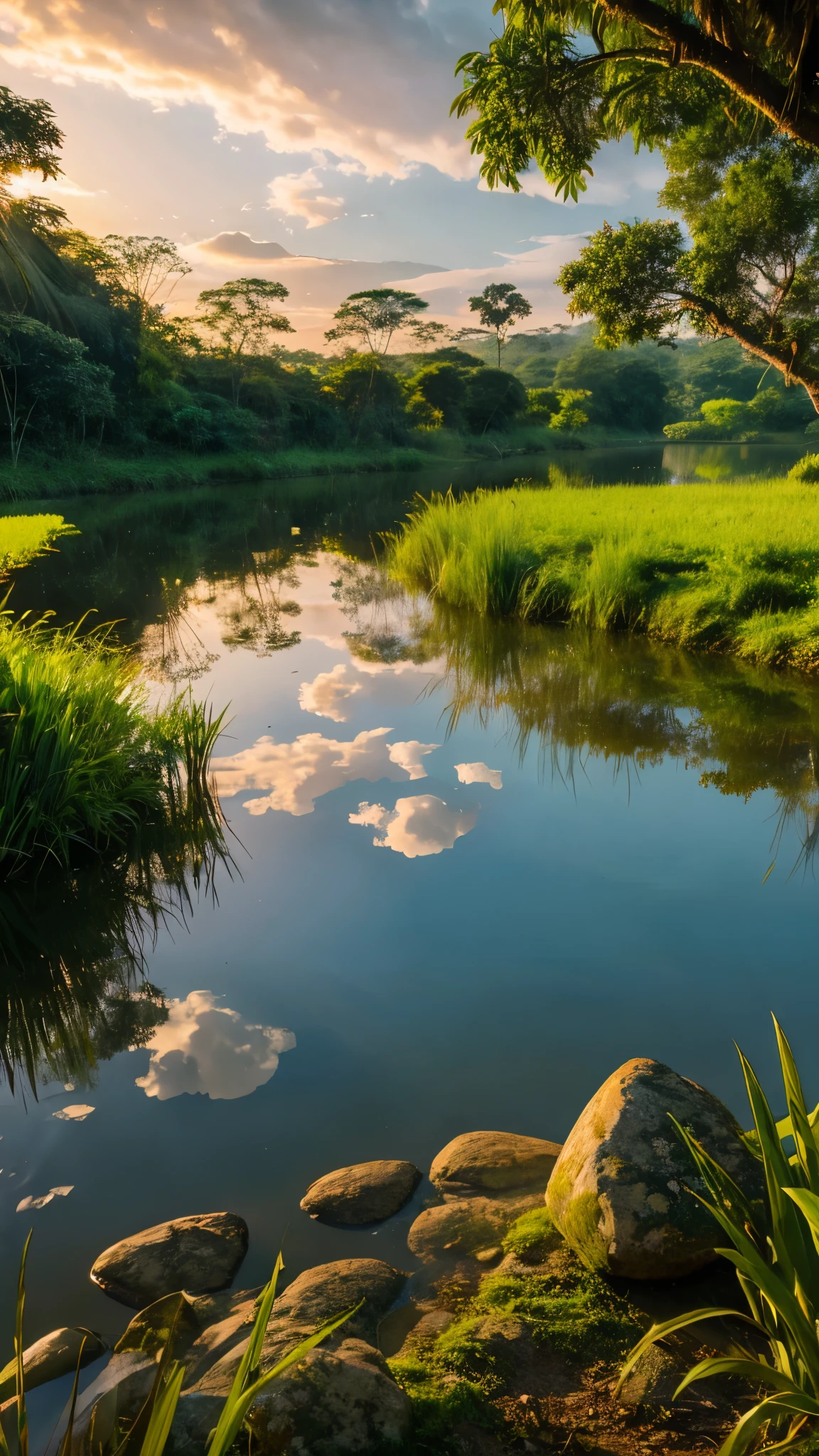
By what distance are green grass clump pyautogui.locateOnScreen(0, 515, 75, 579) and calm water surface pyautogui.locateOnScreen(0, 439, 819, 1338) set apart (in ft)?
18.9

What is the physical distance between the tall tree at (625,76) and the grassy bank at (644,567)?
4.22m

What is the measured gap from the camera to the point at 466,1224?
227cm

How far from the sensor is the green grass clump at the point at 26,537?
39.4 feet

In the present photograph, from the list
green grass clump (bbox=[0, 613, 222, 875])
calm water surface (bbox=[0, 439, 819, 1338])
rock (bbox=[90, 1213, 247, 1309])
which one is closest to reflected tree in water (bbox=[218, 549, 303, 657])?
calm water surface (bbox=[0, 439, 819, 1338])

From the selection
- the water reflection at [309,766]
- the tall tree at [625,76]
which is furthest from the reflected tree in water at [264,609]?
the tall tree at [625,76]

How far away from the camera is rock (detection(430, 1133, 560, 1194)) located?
2404mm

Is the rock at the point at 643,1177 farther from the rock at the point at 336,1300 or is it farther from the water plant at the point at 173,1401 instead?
the water plant at the point at 173,1401

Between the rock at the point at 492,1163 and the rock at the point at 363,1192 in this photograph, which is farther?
the rock at the point at 492,1163

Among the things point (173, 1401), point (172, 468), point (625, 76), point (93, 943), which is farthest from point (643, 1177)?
point (172, 468)

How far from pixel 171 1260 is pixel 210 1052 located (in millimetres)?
955

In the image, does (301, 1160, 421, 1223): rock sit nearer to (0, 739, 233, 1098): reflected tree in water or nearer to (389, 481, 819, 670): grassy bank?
(0, 739, 233, 1098): reflected tree in water

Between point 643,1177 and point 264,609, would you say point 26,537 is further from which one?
point 643,1177

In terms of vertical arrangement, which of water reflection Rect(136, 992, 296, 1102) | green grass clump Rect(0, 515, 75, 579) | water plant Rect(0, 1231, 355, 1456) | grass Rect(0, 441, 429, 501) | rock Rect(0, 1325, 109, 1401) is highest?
grass Rect(0, 441, 429, 501)

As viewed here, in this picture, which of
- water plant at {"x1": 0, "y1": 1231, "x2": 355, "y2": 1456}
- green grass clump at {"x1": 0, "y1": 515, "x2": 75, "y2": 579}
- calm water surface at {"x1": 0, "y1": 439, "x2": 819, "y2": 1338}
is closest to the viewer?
water plant at {"x1": 0, "y1": 1231, "x2": 355, "y2": 1456}
